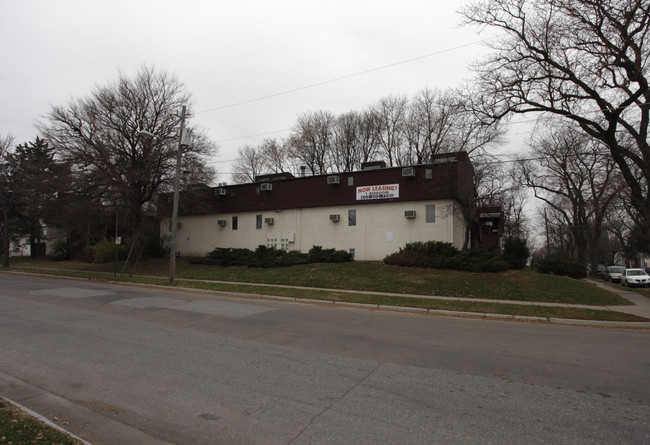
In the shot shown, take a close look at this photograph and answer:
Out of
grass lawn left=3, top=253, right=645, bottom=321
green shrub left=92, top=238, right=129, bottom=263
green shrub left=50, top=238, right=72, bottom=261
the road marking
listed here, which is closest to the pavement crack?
the road marking

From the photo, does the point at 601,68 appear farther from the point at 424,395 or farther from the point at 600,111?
the point at 424,395

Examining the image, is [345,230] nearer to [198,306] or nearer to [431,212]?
[431,212]

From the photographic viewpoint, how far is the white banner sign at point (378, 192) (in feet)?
80.5

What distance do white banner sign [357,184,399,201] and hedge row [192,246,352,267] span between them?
164 inches

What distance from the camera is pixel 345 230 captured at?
26000mm

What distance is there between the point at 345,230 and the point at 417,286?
1039 centimetres

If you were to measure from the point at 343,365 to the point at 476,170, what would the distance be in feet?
75.6

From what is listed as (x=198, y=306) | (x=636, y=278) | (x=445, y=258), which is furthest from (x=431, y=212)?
(x=636, y=278)

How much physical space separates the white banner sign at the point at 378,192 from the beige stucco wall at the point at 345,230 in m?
0.55

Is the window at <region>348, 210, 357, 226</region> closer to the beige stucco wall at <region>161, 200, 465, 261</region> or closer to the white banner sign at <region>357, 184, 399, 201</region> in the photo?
the beige stucco wall at <region>161, 200, 465, 261</region>

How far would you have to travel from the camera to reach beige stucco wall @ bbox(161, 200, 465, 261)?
23.5m

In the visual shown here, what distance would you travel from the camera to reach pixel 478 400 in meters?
4.54

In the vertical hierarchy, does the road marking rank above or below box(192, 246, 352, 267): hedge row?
below

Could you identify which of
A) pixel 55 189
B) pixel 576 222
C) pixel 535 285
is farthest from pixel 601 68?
pixel 576 222
